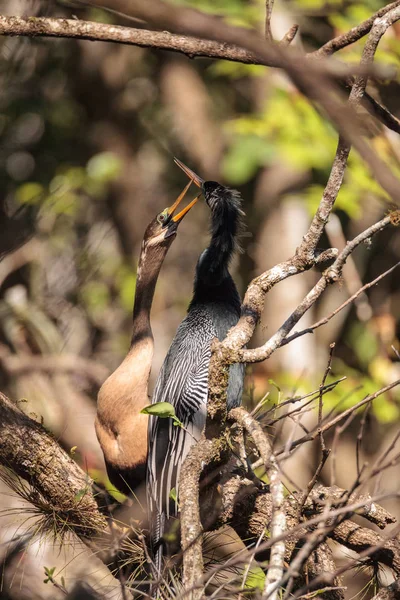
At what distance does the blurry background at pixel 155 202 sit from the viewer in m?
5.12

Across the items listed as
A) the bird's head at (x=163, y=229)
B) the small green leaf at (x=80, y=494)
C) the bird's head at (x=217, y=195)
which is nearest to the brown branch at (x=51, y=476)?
the small green leaf at (x=80, y=494)

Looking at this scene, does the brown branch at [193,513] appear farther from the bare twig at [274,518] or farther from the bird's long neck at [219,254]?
the bird's long neck at [219,254]

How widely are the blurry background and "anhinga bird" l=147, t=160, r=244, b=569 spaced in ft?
3.46

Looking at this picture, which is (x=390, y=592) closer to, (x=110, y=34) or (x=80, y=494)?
(x=80, y=494)

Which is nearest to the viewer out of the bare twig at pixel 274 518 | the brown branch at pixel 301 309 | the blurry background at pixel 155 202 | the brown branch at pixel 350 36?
the bare twig at pixel 274 518

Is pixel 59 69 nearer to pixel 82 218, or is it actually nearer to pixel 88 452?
pixel 82 218

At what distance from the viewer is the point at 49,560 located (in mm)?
4000

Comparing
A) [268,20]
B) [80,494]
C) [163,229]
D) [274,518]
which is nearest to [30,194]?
[163,229]

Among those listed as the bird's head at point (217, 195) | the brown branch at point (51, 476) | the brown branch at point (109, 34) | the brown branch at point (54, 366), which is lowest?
the brown branch at point (54, 366)

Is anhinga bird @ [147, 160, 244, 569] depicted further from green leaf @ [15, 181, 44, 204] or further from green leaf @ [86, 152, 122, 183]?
green leaf @ [86, 152, 122, 183]

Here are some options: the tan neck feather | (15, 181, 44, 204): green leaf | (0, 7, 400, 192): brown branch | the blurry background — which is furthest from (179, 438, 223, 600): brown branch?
(15, 181, 44, 204): green leaf

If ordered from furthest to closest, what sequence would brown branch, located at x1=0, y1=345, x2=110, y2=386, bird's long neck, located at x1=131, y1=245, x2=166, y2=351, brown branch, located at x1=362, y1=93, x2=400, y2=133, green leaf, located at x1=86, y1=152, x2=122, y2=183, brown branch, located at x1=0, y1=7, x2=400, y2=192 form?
green leaf, located at x1=86, y1=152, x2=122, y2=183, brown branch, located at x1=0, y1=345, x2=110, y2=386, bird's long neck, located at x1=131, y1=245, x2=166, y2=351, brown branch, located at x1=362, y1=93, x2=400, y2=133, brown branch, located at x1=0, y1=7, x2=400, y2=192

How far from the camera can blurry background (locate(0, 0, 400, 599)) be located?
16.8 ft

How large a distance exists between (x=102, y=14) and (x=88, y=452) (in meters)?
3.67
